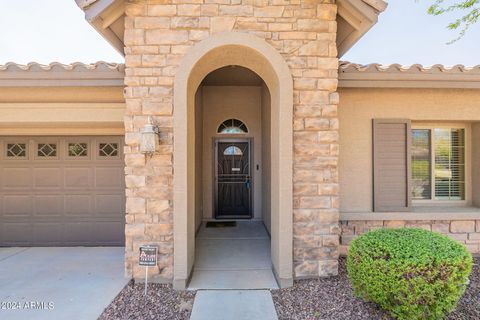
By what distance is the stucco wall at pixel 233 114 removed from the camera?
8.34 m

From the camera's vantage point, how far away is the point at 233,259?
529 centimetres

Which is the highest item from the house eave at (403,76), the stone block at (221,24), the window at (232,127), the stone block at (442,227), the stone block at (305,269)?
the stone block at (221,24)

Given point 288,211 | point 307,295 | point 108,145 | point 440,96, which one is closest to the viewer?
point 307,295

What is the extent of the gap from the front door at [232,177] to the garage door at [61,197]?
118 inches

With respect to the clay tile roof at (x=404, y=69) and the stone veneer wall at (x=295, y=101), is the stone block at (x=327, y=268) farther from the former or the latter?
the clay tile roof at (x=404, y=69)

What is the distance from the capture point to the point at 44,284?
4.40 metres

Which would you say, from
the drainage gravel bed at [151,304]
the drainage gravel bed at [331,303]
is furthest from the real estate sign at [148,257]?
the drainage gravel bed at [331,303]

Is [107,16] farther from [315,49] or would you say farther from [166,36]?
[315,49]

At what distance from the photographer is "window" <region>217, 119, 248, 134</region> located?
841cm

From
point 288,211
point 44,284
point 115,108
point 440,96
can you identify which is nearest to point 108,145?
point 115,108

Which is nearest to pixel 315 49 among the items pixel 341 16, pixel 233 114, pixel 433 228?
pixel 341 16

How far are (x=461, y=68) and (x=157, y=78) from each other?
17.4 feet

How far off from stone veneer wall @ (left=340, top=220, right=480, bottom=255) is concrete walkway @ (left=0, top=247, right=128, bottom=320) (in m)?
3.97

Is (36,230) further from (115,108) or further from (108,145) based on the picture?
(115,108)
